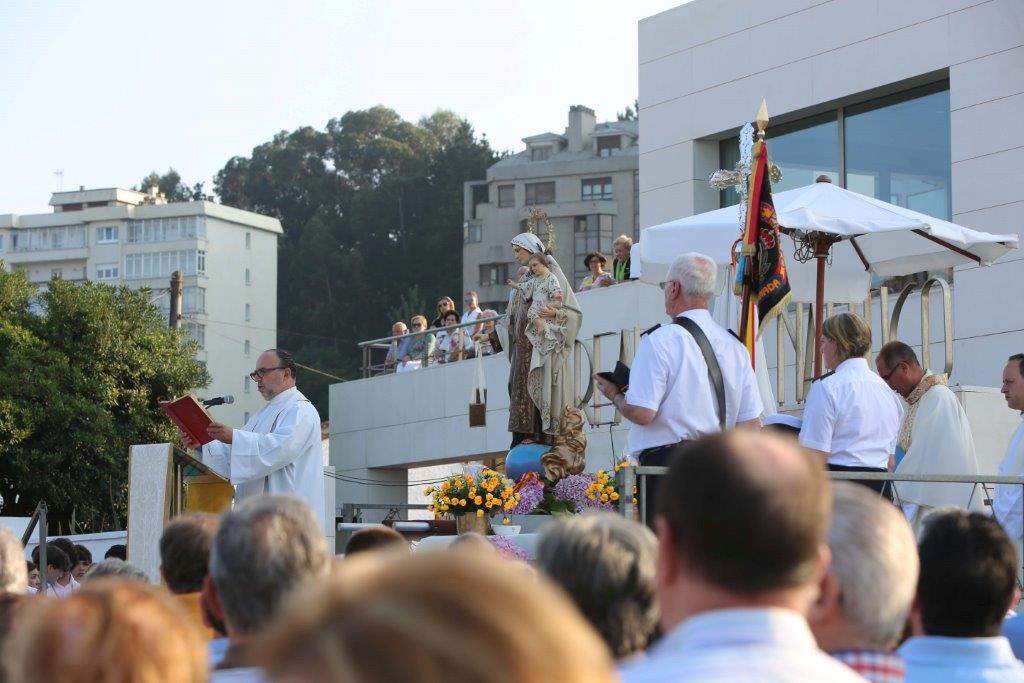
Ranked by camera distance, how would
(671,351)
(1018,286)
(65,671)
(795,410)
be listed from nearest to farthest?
(65,671), (671,351), (795,410), (1018,286)

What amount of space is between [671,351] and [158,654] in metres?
4.45

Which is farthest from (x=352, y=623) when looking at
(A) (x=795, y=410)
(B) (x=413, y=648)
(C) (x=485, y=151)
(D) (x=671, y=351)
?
(C) (x=485, y=151)

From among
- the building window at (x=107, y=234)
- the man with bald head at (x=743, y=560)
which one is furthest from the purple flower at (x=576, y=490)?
the building window at (x=107, y=234)

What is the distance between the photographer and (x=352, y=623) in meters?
1.35

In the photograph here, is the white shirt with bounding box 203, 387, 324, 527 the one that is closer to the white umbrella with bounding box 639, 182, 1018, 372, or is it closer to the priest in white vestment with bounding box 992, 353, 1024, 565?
the white umbrella with bounding box 639, 182, 1018, 372

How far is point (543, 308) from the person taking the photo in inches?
456

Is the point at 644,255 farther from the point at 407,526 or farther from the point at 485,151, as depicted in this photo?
the point at 485,151

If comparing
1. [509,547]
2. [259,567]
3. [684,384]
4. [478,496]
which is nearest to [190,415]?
[509,547]

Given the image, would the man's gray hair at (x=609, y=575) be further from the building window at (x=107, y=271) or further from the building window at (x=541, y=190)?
the building window at (x=107, y=271)

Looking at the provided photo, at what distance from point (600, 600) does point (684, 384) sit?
322cm

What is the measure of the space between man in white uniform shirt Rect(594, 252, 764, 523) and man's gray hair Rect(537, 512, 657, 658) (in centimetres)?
298

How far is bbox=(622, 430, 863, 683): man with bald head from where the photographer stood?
2.28m

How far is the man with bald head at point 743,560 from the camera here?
228 cm

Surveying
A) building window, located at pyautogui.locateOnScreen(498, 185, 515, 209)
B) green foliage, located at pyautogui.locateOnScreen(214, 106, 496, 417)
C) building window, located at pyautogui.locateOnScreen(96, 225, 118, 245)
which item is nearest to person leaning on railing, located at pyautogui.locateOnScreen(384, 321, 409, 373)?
green foliage, located at pyautogui.locateOnScreen(214, 106, 496, 417)
